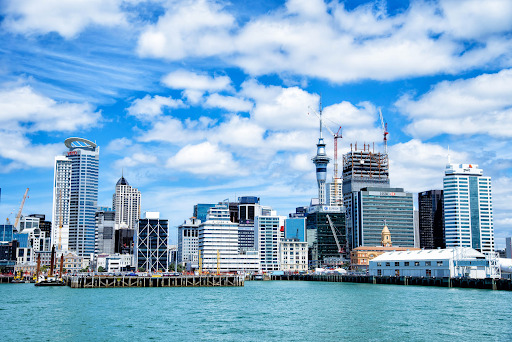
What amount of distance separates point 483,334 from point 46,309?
68857 mm

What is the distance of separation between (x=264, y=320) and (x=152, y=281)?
110 m

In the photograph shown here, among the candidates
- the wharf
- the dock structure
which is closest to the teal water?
the wharf

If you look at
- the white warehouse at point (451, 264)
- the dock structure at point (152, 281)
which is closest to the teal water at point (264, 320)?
the white warehouse at point (451, 264)

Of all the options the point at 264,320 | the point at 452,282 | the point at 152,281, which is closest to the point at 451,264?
the point at 452,282

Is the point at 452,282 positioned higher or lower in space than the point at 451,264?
lower

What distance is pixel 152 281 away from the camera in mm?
186000

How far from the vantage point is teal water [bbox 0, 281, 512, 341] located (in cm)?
6781

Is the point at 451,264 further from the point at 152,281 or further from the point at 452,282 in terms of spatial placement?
the point at 152,281

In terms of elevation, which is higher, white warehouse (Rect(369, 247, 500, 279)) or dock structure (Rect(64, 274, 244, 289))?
white warehouse (Rect(369, 247, 500, 279))

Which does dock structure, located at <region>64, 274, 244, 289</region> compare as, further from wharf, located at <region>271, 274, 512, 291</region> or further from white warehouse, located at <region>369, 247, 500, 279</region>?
white warehouse, located at <region>369, 247, 500, 279</region>

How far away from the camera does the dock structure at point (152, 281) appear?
17775 cm

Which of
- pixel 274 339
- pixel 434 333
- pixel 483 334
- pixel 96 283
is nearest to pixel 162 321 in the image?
pixel 274 339

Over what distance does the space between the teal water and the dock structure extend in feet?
207

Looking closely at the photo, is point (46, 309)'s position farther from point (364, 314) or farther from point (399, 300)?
point (399, 300)
